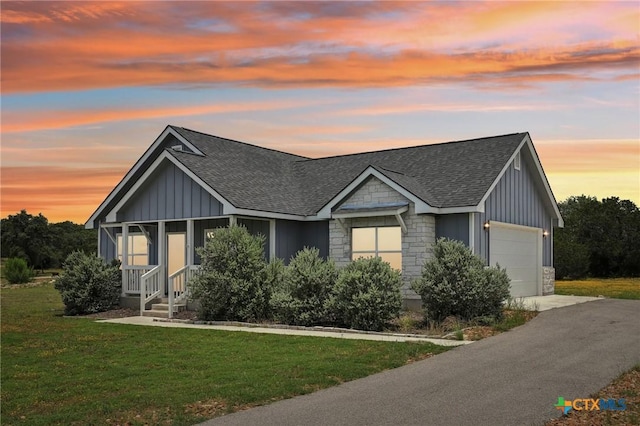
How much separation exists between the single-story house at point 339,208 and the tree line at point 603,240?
1681cm

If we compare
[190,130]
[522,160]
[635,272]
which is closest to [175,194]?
[190,130]

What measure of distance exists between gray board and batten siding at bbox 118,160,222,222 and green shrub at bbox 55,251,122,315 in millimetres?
2051

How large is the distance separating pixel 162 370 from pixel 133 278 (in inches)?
501

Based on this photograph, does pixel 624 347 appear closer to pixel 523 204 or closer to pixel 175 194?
pixel 523 204

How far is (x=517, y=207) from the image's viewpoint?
75.4 feet

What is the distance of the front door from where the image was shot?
75.6ft

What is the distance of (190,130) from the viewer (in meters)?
24.8

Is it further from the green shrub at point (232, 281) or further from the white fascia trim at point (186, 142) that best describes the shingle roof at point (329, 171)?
the green shrub at point (232, 281)

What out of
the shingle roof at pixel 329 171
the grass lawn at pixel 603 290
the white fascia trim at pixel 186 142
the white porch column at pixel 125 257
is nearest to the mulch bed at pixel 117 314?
the white porch column at pixel 125 257

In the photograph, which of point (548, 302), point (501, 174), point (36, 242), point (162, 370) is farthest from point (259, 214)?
point (36, 242)

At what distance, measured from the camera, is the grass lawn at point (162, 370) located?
27.5ft

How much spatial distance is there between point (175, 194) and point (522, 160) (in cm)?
1222

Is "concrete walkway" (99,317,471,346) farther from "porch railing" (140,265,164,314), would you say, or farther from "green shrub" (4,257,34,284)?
"green shrub" (4,257,34,284)

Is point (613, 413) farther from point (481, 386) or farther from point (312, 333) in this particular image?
point (312, 333)
